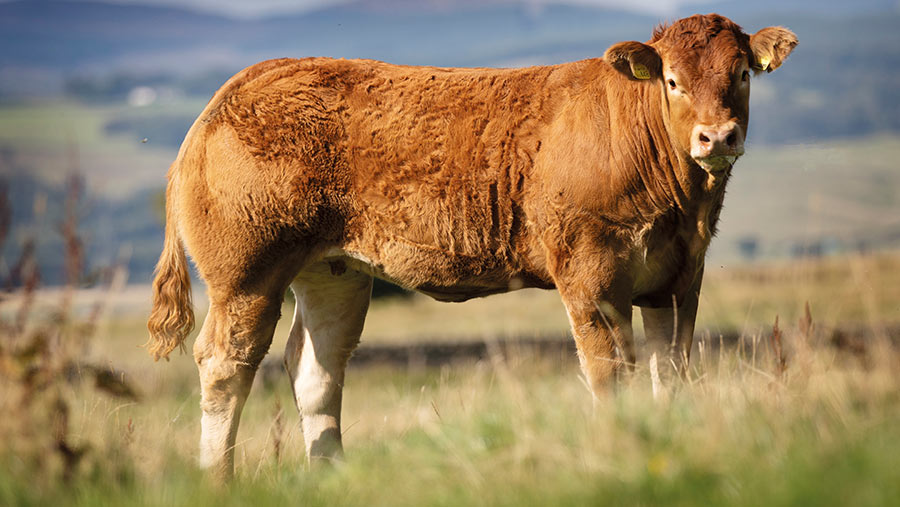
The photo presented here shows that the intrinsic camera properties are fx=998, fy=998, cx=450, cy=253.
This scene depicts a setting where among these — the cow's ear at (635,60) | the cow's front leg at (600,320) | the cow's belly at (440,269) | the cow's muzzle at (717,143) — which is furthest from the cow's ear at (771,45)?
the cow's belly at (440,269)

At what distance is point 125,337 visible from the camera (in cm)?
4231

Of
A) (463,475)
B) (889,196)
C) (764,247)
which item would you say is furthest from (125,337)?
(889,196)

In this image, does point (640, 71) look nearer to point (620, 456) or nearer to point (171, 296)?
point (620, 456)

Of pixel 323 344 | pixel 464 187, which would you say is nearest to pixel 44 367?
pixel 464 187

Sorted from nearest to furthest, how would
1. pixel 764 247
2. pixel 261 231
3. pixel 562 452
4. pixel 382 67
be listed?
pixel 562 452 < pixel 261 231 < pixel 382 67 < pixel 764 247

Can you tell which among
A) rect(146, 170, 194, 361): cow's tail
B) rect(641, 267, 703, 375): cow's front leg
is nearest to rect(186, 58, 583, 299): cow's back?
rect(146, 170, 194, 361): cow's tail

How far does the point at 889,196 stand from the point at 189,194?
17899cm

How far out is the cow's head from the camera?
5789 mm

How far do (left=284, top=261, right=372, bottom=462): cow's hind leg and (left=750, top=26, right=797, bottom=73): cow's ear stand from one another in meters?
3.25

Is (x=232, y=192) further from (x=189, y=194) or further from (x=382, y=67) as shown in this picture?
(x=382, y=67)

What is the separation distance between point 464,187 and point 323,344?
187cm

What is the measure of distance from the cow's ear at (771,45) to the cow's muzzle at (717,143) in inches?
28.9

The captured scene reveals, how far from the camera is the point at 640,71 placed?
629 centimetres

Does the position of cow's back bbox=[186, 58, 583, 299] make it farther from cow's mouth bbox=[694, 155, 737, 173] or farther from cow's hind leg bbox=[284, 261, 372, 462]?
cow's mouth bbox=[694, 155, 737, 173]
